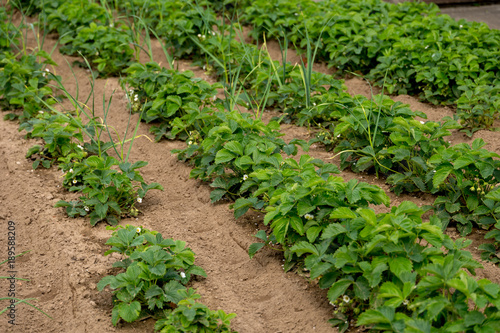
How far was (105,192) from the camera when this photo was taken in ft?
10.6

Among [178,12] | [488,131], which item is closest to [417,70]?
[488,131]

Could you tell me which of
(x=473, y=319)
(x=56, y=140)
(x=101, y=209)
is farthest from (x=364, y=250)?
(x=56, y=140)

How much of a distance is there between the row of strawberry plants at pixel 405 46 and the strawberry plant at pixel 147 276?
213 cm

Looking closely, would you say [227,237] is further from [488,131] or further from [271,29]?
[271,29]

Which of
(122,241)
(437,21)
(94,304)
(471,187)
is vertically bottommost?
(94,304)

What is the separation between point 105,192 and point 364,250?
1629 mm

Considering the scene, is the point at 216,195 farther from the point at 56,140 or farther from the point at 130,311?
the point at 56,140

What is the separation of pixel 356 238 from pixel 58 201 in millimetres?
1870

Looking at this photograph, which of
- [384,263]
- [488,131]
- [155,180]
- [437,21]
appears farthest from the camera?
[437,21]

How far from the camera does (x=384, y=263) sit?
231 cm

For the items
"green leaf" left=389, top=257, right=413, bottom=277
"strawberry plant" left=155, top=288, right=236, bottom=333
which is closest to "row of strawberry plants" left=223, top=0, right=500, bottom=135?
"green leaf" left=389, top=257, right=413, bottom=277

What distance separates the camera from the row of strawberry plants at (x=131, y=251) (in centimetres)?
238

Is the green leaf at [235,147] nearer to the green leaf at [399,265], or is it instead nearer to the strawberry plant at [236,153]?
the strawberry plant at [236,153]

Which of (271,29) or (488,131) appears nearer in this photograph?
(488,131)
